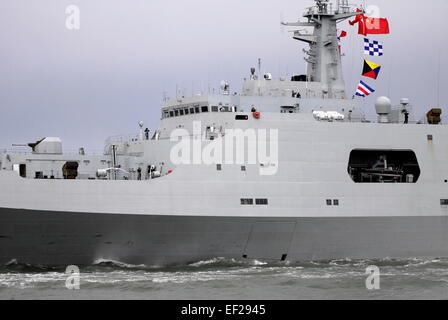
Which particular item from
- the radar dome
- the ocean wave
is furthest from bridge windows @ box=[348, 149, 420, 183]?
the ocean wave

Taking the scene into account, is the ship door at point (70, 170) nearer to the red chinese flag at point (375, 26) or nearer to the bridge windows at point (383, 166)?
the bridge windows at point (383, 166)

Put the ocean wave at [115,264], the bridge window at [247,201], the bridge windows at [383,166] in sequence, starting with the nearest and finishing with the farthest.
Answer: the ocean wave at [115,264] < the bridge window at [247,201] < the bridge windows at [383,166]

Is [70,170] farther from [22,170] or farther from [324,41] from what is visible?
[324,41]

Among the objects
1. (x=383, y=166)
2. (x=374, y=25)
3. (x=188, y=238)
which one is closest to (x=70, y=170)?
(x=188, y=238)

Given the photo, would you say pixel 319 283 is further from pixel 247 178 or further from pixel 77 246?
pixel 77 246

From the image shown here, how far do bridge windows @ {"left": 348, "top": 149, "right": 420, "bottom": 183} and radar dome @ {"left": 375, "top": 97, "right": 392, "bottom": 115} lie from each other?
1.17 m

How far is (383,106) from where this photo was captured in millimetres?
25453

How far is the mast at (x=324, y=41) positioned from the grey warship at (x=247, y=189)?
0.94m

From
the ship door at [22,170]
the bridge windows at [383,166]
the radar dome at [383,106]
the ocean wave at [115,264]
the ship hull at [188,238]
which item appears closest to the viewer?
the ship hull at [188,238]

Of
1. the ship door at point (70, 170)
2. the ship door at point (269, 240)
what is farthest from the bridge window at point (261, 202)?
the ship door at point (70, 170)

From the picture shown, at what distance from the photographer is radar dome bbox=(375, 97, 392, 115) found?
25.5 m

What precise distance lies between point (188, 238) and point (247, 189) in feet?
6.69

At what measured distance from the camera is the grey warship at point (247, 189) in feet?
72.5
